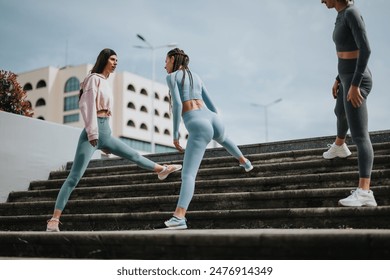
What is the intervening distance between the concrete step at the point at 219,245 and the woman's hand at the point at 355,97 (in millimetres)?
1523

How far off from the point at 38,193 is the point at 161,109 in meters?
60.8

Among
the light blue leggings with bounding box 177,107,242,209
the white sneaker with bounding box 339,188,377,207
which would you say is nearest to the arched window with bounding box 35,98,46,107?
the light blue leggings with bounding box 177,107,242,209

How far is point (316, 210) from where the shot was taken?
14.5 ft

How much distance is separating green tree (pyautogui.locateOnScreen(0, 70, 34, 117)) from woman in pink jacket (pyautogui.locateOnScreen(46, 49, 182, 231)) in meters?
6.01

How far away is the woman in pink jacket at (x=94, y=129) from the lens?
4930mm

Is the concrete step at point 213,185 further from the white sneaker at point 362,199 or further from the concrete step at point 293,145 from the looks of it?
the concrete step at point 293,145

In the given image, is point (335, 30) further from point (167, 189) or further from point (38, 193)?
point (38, 193)

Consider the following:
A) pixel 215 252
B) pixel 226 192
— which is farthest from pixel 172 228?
pixel 226 192

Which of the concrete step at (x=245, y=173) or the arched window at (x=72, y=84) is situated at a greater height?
the arched window at (x=72, y=84)

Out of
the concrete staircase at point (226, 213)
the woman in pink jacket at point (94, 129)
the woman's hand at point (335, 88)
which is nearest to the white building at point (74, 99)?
the concrete staircase at point (226, 213)

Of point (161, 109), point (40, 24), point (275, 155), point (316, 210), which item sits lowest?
point (316, 210)

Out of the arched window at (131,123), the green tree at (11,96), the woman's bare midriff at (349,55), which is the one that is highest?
the arched window at (131,123)

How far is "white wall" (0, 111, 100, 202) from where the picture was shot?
8117 millimetres

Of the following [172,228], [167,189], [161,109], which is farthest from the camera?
[161,109]
